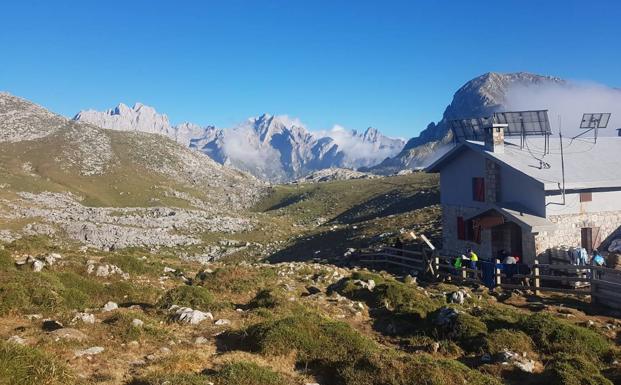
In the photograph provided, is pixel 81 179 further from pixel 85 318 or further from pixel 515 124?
pixel 85 318

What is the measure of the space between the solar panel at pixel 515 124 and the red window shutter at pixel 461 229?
6.42 metres

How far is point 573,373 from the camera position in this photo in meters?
10.1

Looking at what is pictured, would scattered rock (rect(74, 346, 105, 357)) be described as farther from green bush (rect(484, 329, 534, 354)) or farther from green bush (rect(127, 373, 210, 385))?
green bush (rect(484, 329, 534, 354))

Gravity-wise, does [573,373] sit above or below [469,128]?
below

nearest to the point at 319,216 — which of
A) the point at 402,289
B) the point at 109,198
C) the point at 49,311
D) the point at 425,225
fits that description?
the point at 109,198

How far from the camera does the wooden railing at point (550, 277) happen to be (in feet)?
64.1

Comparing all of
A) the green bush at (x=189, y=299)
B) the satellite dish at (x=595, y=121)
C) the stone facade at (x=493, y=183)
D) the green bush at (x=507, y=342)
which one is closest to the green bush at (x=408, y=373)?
the green bush at (x=507, y=342)

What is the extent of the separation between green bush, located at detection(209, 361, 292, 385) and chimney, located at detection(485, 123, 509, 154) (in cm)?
2520

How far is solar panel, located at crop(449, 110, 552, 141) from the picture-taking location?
31.3 meters

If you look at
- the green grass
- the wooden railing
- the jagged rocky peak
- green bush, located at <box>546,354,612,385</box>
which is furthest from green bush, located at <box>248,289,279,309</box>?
the jagged rocky peak

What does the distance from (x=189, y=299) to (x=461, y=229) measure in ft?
74.8

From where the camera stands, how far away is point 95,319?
12.2 meters

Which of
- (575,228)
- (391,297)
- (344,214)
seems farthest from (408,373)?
(344,214)

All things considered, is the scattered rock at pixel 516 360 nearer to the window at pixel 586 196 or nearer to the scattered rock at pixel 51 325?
the scattered rock at pixel 51 325
